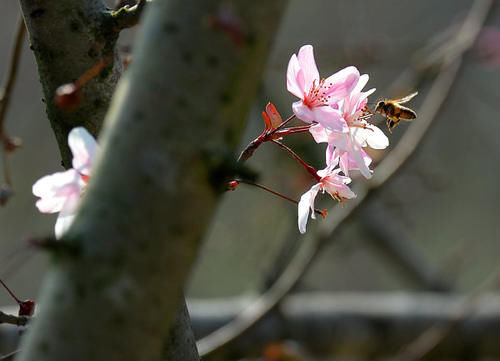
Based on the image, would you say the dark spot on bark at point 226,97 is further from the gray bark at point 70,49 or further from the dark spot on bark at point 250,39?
the gray bark at point 70,49

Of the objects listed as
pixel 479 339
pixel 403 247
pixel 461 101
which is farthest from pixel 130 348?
pixel 461 101

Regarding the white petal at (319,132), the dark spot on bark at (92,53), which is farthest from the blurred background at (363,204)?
the dark spot on bark at (92,53)

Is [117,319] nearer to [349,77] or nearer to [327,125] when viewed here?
[327,125]

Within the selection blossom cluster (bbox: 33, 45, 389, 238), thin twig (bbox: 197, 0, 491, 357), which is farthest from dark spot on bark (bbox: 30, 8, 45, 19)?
thin twig (bbox: 197, 0, 491, 357)

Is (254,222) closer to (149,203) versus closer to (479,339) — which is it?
(479,339)

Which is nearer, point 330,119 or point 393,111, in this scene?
point 330,119

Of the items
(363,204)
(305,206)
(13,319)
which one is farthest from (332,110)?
(363,204)

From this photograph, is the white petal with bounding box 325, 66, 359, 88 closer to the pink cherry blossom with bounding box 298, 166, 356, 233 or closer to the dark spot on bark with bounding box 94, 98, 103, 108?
the pink cherry blossom with bounding box 298, 166, 356, 233
